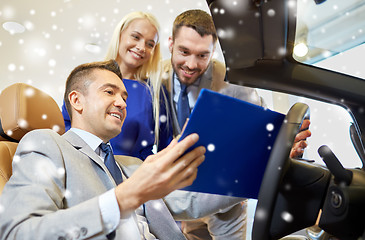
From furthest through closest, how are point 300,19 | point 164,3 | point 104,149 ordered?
point 300,19
point 164,3
point 104,149

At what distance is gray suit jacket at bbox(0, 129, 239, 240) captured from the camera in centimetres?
74

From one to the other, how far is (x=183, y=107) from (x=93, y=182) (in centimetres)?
81

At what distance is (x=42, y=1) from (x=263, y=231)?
3.88 metres

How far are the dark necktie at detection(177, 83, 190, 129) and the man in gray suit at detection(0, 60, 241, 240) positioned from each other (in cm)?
38

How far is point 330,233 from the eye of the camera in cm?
59

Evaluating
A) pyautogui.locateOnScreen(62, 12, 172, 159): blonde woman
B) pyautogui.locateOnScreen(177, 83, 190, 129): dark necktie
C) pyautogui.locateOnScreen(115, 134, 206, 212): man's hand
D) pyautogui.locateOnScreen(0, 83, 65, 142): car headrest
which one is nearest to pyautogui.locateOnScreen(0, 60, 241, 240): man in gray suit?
pyautogui.locateOnScreen(115, 134, 206, 212): man's hand

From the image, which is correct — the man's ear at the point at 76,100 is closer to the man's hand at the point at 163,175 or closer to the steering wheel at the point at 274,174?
the man's hand at the point at 163,175

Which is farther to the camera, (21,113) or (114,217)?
(21,113)

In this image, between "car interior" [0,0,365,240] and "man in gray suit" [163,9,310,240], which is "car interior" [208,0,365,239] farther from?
"man in gray suit" [163,9,310,240]

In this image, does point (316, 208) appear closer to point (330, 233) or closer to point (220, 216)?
point (330, 233)

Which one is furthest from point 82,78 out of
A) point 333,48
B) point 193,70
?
point 333,48

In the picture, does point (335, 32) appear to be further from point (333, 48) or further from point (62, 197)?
point (62, 197)

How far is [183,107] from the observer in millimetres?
1726

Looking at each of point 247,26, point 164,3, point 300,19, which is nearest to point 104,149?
point 247,26
